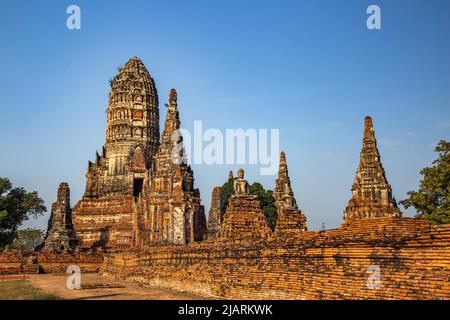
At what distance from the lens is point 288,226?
1889 cm

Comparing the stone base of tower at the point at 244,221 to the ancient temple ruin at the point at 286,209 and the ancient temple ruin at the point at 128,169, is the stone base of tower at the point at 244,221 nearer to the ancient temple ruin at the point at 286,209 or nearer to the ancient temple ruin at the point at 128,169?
the ancient temple ruin at the point at 286,209

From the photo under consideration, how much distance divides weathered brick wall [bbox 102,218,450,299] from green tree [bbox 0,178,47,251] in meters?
34.6

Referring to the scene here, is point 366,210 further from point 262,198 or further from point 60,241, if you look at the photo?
point 262,198

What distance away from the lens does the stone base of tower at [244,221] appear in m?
17.8

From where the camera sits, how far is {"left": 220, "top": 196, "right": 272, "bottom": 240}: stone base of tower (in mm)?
17797

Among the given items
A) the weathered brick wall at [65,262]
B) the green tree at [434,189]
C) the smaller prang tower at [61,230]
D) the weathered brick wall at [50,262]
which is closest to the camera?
the green tree at [434,189]

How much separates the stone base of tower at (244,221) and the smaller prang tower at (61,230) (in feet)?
75.5

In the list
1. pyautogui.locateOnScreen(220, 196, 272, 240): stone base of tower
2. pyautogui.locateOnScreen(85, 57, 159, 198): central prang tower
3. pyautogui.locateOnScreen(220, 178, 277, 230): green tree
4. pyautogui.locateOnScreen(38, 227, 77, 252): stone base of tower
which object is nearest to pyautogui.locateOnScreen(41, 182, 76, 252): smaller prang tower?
pyautogui.locateOnScreen(38, 227, 77, 252): stone base of tower

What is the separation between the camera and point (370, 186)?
20688mm

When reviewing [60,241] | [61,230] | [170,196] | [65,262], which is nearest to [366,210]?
[170,196]

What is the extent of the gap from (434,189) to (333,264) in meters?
17.4

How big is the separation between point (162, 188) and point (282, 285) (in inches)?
791

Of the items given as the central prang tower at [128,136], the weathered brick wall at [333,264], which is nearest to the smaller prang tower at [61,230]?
the central prang tower at [128,136]

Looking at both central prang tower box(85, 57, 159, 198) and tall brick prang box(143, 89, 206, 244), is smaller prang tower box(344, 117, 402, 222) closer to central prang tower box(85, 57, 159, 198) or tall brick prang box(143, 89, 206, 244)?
tall brick prang box(143, 89, 206, 244)
